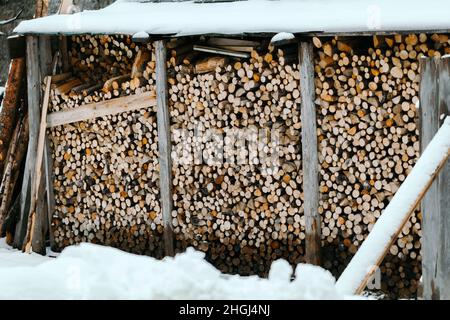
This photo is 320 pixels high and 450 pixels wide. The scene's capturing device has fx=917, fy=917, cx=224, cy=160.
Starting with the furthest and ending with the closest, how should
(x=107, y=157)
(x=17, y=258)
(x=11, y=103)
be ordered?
1. (x=11, y=103)
2. (x=17, y=258)
3. (x=107, y=157)

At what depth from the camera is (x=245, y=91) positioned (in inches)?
327

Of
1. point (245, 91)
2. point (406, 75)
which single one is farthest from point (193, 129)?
point (406, 75)

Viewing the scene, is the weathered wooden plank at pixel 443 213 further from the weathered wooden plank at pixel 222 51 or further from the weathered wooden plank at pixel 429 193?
the weathered wooden plank at pixel 222 51

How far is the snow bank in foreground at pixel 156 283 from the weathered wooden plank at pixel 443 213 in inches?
47.8

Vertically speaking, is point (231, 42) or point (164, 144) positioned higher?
point (231, 42)

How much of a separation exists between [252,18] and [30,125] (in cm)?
307

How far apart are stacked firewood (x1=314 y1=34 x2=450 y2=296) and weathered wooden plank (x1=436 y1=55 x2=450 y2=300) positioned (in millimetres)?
3090

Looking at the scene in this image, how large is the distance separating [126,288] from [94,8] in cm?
732

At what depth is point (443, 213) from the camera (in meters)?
4.30

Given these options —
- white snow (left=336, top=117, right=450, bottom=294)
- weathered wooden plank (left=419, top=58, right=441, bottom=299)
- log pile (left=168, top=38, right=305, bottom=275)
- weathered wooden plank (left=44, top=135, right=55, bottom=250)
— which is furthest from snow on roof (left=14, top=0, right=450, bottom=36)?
white snow (left=336, top=117, right=450, bottom=294)

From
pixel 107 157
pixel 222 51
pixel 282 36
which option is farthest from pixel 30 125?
pixel 282 36

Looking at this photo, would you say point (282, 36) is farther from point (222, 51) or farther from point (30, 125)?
point (30, 125)

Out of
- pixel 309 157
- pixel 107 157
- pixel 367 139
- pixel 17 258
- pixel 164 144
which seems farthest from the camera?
pixel 17 258

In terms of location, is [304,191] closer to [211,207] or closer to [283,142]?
[283,142]
